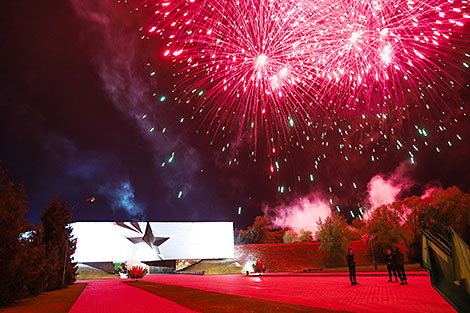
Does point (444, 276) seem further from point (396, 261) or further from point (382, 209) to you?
point (382, 209)

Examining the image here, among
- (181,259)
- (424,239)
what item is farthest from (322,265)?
(424,239)

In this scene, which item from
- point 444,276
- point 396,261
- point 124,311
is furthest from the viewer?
point 396,261

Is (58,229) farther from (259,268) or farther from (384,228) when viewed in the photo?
(384,228)

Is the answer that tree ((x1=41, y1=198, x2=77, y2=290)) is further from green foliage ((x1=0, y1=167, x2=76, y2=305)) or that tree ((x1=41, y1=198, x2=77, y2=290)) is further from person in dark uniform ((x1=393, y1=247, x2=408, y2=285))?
person in dark uniform ((x1=393, y1=247, x2=408, y2=285))

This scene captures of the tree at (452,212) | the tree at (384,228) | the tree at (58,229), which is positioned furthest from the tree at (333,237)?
the tree at (58,229)

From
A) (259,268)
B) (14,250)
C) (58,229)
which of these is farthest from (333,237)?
(14,250)

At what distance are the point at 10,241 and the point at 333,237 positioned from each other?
161 ft

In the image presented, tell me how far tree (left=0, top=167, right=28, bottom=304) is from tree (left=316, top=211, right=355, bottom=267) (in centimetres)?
4759

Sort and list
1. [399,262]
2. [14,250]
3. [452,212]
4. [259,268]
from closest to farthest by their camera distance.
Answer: [14,250] < [399,262] < [259,268] < [452,212]

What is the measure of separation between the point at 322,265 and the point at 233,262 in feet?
56.8

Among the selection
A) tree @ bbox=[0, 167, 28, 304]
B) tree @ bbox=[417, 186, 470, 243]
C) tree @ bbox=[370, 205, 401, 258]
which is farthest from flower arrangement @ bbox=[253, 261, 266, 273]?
tree @ bbox=[0, 167, 28, 304]

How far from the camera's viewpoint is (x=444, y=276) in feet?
10.3

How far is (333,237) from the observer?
52.8 metres

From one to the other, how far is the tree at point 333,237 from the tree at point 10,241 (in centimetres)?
4759
